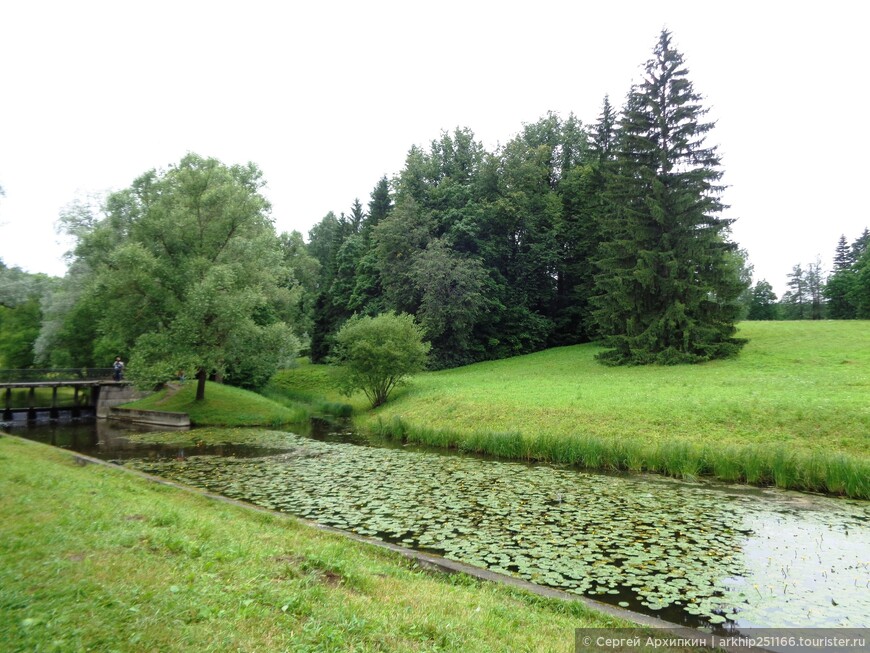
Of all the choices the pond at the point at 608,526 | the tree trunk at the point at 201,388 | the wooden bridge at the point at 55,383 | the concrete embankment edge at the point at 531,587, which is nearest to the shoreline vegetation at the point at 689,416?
the pond at the point at 608,526

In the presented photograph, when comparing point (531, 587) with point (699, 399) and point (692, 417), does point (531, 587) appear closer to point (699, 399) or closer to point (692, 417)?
point (692, 417)

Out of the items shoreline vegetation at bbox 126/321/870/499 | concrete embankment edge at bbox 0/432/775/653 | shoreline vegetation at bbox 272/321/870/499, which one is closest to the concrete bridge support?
shoreline vegetation at bbox 126/321/870/499

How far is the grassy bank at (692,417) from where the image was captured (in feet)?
44.4

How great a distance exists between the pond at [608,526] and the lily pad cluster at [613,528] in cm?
3

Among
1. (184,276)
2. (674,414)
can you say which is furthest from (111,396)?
(674,414)

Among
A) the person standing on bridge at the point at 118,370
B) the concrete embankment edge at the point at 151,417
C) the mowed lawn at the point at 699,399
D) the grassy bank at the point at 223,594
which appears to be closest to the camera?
the grassy bank at the point at 223,594

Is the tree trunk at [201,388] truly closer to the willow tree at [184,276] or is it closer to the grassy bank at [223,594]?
the willow tree at [184,276]

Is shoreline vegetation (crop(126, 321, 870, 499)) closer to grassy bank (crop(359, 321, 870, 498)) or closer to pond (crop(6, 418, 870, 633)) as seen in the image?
grassy bank (crop(359, 321, 870, 498))

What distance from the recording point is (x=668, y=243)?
103ft

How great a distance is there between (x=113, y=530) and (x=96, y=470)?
25.0 ft

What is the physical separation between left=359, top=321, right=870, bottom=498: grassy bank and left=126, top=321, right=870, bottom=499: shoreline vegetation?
41mm

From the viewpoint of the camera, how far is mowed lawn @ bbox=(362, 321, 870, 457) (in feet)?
49.4

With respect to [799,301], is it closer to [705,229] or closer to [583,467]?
[705,229]

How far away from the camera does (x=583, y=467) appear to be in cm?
1568
